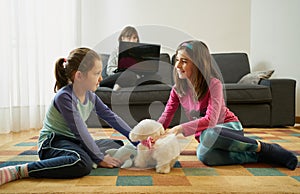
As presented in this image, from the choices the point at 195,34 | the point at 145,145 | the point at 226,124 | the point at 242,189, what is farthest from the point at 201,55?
the point at 195,34

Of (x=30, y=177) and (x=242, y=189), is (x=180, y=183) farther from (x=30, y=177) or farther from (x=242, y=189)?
(x=30, y=177)

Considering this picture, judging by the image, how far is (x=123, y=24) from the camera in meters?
3.51

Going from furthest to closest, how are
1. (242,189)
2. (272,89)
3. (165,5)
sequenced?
(165,5) < (272,89) < (242,189)

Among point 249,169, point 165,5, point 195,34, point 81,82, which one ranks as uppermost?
point 165,5

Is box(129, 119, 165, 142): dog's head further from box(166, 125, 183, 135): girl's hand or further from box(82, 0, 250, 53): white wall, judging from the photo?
box(82, 0, 250, 53): white wall

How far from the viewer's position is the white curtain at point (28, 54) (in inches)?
90.2

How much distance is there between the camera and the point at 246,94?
2.46 metres

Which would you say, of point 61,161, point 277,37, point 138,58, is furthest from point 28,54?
point 277,37

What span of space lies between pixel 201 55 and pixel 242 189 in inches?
21.7

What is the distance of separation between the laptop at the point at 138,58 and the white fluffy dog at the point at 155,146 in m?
0.35

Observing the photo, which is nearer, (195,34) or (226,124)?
(226,124)

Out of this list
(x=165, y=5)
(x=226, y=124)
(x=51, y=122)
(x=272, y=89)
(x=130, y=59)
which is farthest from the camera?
(x=165, y=5)

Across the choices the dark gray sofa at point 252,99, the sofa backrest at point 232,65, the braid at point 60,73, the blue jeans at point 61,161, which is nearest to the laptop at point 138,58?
the braid at point 60,73

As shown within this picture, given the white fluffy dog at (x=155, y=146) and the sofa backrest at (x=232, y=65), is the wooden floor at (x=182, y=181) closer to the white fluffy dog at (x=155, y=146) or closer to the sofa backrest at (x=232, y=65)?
the white fluffy dog at (x=155, y=146)
